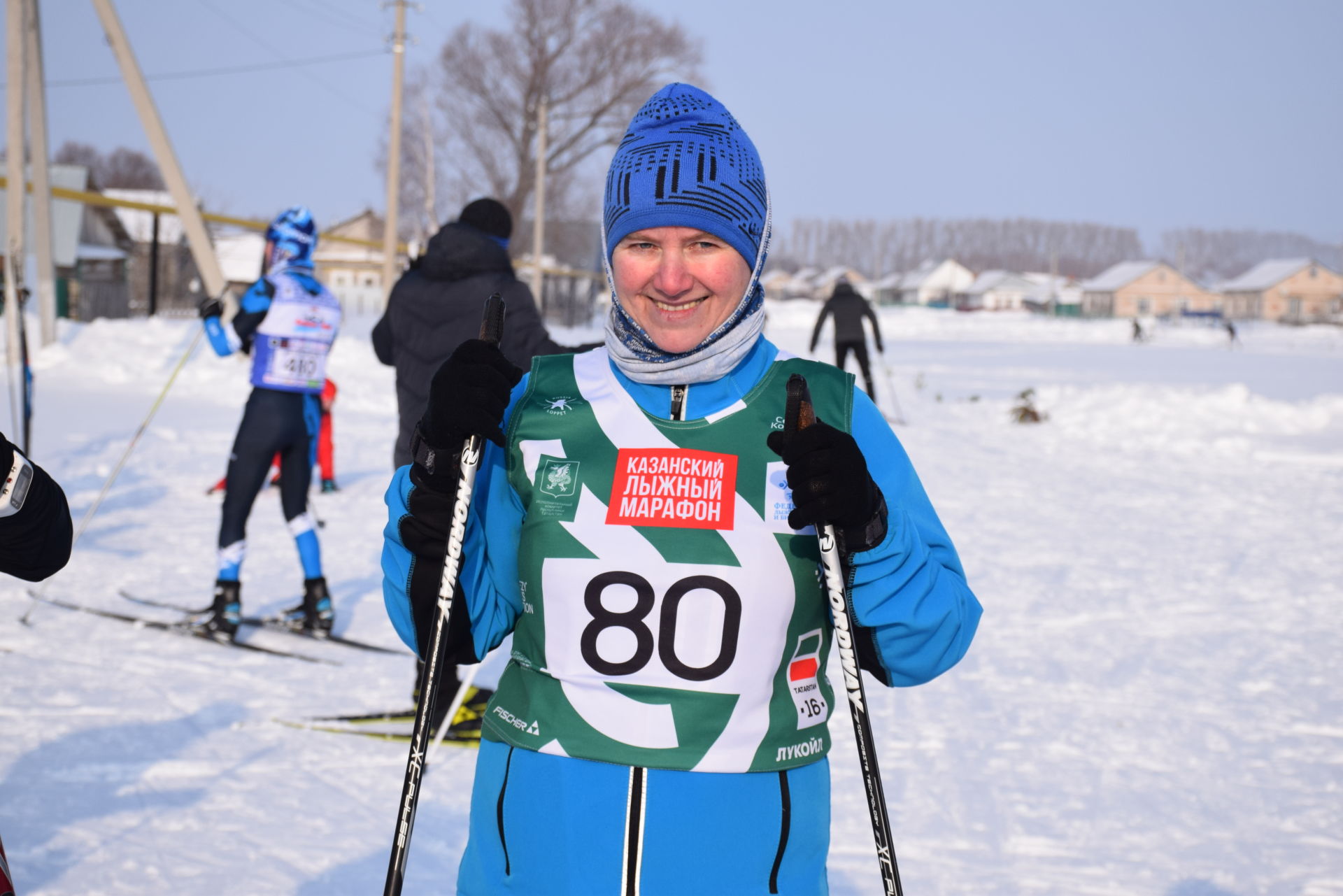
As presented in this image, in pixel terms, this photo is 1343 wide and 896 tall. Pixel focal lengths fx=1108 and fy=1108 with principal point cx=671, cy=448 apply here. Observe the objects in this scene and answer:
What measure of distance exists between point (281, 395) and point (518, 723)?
4.29m

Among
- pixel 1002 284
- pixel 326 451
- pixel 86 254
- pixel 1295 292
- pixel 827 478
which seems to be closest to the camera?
pixel 827 478

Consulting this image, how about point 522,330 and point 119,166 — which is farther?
point 119,166

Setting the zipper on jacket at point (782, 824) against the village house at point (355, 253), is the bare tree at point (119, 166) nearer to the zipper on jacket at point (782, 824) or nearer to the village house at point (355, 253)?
the village house at point (355, 253)

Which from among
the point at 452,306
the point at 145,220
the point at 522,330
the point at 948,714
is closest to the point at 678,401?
the point at 522,330

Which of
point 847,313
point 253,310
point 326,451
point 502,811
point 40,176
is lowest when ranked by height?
point 326,451

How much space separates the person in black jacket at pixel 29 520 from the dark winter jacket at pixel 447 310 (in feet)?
8.43

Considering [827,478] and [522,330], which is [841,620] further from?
[522,330]

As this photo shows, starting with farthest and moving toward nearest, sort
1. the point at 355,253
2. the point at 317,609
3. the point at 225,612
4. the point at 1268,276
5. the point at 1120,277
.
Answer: the point at 1120,277 < the point at 1268,276 < the point at 355,253 < the point at 317,609 < the point at 225,612

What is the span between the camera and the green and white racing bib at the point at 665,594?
1640 mm

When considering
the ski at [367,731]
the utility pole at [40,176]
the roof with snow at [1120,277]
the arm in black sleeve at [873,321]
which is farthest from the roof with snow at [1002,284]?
the ski at [367,731]

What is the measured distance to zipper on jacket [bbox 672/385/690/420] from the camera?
5.78 feet

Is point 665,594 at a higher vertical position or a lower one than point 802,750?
higher

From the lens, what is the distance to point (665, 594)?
165 centimetres

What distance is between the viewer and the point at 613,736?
5.37 feet
